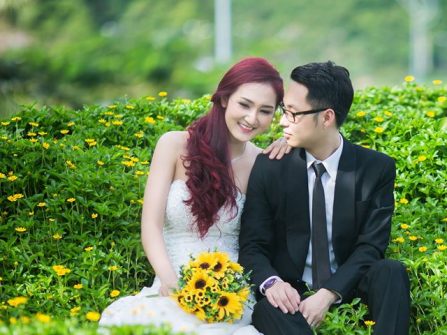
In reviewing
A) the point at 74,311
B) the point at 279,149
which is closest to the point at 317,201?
the point at 279,149

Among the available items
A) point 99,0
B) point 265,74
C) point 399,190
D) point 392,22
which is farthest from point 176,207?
point 392,22

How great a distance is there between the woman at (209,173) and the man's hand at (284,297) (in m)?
0.52

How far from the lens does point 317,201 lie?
184 inches

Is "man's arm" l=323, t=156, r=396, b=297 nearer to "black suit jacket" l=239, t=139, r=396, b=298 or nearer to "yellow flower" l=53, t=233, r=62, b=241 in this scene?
"black suit jacket" l=239, t=139, r=396, b=298

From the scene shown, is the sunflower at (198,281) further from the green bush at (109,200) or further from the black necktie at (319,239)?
the black necktie at (319,239)

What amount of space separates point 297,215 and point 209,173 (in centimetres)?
51

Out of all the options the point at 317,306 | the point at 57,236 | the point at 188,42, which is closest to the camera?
the point at 317,306

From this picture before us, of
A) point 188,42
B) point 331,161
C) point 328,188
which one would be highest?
point 188,42

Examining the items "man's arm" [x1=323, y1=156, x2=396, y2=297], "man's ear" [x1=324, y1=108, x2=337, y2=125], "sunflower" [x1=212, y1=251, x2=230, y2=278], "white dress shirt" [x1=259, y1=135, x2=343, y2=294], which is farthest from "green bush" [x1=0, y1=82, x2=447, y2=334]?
"man's ear" [x1=324, y1=108, x2=337, y2=125]

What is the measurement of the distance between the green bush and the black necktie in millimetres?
197

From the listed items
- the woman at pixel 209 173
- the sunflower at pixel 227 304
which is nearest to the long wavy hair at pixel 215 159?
the woman at pixel 209 173

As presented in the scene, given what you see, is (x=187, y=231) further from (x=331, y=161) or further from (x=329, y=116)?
(x=329, y=116)

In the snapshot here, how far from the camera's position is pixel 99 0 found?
1470 inches

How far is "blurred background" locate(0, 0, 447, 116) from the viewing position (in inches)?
961
